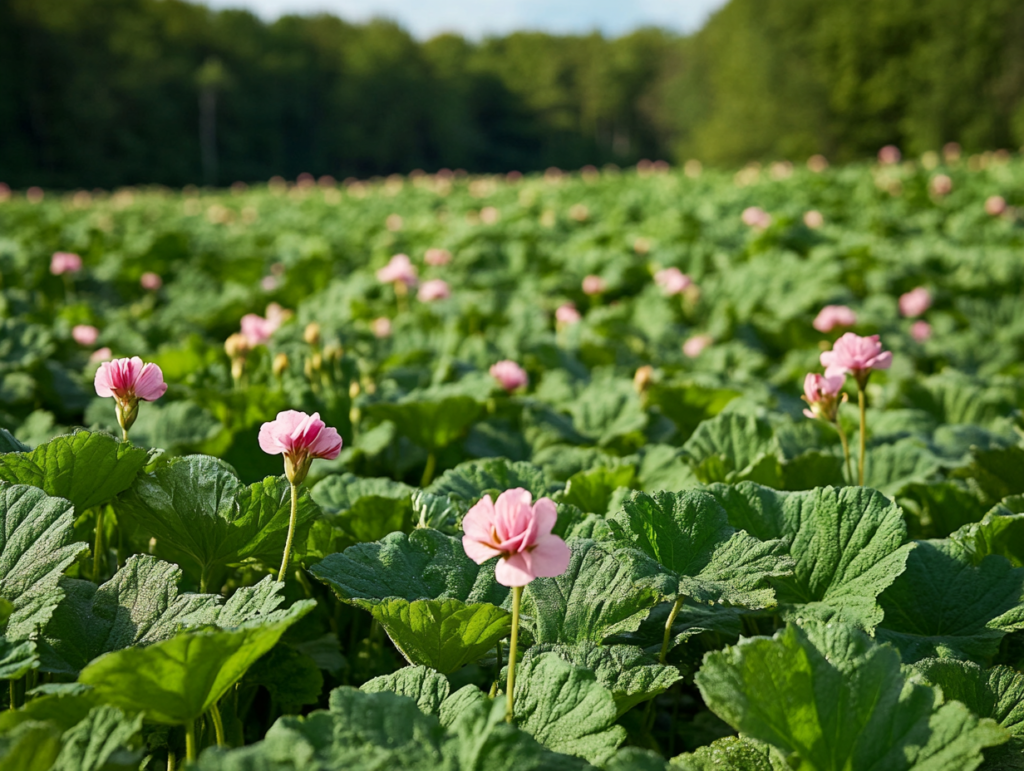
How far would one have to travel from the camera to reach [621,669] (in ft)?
3.25

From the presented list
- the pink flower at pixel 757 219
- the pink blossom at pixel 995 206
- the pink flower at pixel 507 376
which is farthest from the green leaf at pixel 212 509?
the pink blossom at pixel 995 206

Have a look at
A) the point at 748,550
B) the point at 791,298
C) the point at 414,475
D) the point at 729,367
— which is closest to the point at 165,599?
the point at 748,550

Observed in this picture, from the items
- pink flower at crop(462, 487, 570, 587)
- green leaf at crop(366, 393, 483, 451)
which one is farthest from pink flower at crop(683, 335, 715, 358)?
pink flower at crop(462, 487, 570, 587)

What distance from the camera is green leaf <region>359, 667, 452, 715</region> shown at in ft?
3.04

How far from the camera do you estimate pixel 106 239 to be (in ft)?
19.7

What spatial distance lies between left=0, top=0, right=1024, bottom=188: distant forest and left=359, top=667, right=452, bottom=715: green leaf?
78.2ft

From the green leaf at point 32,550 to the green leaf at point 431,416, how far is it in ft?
3.12

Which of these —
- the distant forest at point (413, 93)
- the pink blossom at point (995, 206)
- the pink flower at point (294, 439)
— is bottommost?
the pink flower at point (294, 439)

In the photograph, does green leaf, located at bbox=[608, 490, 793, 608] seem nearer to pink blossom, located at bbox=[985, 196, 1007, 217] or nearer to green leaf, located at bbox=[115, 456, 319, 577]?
green leaf, located at bbox=[115, 456, 319, 577]

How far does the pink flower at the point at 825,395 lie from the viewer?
154cm

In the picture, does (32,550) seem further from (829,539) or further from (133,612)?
(829,539)

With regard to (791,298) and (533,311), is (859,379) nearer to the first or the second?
(533,311)

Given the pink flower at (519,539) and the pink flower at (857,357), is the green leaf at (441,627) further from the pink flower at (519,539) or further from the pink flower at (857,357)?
the pink flower at (857,357)

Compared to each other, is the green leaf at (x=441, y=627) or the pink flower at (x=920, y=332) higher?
the green leaf at (x=441, y=627)
